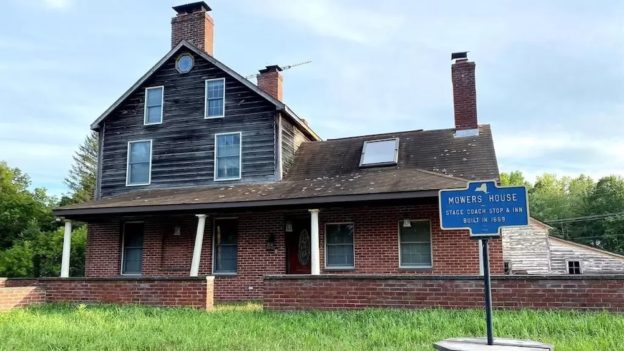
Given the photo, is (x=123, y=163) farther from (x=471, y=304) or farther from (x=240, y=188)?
(x=471, y=304)

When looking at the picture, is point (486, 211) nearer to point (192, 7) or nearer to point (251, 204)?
point (251, 204)

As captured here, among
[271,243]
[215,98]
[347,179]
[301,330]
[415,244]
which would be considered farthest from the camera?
[215,98]

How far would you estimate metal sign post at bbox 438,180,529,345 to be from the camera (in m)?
4.99

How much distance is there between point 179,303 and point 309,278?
113 inches

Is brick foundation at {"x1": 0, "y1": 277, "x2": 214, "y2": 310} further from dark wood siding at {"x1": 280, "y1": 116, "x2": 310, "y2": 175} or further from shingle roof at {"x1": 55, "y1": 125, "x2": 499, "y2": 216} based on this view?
dark wood siding at {"x1": 280, "y1": 116, "x2": 310, "y2": 175}

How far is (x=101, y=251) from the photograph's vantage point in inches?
615

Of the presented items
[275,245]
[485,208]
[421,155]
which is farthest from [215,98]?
[485,208]

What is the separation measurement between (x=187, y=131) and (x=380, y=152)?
19.2 ft

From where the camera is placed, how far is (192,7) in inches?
Answer: 684

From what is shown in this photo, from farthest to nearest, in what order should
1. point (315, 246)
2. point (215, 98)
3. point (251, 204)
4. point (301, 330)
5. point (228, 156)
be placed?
point (215, 98) < point (228, 156) < point (251, 204) < point (315, 246) < point (301, 330)

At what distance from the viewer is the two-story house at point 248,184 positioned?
1304cm

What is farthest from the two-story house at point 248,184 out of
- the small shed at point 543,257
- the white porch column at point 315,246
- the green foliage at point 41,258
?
the small shed at point 543,257

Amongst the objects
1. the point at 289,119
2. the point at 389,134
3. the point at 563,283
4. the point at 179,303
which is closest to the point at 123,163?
the point at 289,119

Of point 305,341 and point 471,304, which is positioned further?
point 471,304
